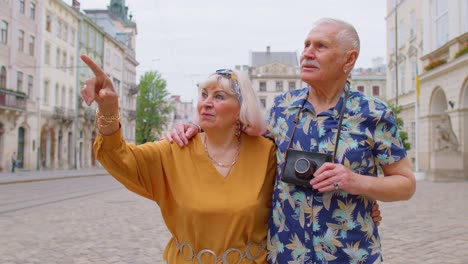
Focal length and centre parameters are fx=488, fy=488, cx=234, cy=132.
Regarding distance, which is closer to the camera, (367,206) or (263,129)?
(367,206)

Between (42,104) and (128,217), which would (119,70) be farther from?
(128,217)

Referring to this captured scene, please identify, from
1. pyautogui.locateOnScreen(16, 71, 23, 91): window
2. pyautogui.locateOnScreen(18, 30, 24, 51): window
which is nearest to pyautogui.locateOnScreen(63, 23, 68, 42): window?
pyautogui.locateOnScreen(18, 30, 24, 51): window

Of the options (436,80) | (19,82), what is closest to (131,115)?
(19,82)

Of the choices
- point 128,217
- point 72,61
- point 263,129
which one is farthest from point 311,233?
point 72,61

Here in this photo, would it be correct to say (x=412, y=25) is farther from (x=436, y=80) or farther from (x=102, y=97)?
(x=102, y=97)

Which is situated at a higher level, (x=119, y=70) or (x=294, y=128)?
(x=119, y=70)

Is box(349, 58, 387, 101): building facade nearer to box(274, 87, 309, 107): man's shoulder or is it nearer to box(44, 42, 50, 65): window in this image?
box(44, 42, 50, 65): window

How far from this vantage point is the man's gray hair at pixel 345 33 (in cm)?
220

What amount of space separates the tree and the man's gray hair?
5618 centimetres

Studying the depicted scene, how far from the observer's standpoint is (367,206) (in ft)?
7.18

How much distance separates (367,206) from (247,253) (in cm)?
60

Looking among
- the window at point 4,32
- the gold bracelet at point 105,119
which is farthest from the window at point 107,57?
the gold bracelet at point 105,119

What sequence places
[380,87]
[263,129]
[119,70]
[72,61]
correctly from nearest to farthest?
[263,129] → [72,61] → [119,70] → [380,87]

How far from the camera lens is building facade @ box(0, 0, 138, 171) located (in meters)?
30.4
